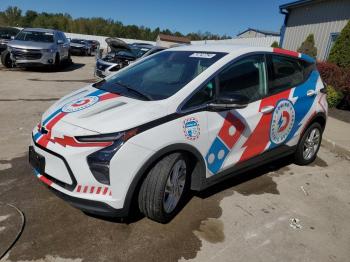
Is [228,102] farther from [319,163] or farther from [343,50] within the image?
[343,50]

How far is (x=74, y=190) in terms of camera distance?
9.67 ft

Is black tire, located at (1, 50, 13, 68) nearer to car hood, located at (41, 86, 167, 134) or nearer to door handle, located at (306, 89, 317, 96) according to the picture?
car hood, located at (41, 86, 167, 134)

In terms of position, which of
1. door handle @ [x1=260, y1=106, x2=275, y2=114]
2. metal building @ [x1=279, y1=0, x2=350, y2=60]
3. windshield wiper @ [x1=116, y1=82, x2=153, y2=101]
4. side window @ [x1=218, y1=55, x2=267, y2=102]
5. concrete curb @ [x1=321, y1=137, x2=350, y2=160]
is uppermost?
metal building @ [x1=279, y1=0, x2=350, y2=60]

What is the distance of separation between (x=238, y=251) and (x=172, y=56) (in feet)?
7.69

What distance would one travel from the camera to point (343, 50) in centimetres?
1201

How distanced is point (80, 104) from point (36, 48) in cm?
1175

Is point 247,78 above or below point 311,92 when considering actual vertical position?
above

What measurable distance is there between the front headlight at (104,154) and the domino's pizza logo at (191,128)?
0.54 m

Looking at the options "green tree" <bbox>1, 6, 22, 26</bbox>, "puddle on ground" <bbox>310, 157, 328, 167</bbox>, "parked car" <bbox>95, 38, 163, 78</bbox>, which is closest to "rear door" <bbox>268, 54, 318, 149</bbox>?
"puddle on ground" <bbox>310, 157, 328, 167</bbox>

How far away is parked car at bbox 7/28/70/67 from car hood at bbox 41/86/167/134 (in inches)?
454

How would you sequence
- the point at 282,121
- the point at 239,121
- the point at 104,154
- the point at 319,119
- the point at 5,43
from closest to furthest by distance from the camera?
the point at 104,154
the point at 239,121
the point at 282,121
the point at 319,119
the point at 5,43

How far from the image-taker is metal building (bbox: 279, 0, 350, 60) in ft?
47.0

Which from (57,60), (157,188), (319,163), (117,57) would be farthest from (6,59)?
(157,188)

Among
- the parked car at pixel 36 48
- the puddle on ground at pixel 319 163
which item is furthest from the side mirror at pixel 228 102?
the parked car at pixel 36 48
